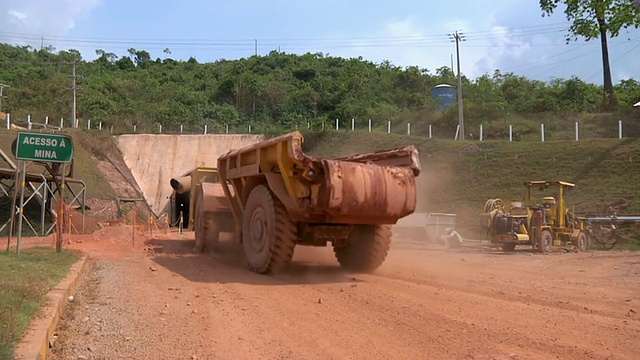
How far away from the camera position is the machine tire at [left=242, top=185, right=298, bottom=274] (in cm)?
938

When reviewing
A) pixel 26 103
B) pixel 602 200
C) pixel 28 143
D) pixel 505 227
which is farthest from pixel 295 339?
pixel 26 103

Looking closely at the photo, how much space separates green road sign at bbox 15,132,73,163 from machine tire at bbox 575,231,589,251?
16.6 m

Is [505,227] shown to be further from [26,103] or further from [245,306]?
[26,103]

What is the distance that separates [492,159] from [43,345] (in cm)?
3000

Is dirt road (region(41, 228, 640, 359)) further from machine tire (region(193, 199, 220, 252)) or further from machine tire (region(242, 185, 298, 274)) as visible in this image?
machine tire (region(193, 199, 220, 252))

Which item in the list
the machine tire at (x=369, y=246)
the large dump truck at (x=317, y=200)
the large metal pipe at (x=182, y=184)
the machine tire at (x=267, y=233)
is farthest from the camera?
the large metal pipe at (x=182, y=184)

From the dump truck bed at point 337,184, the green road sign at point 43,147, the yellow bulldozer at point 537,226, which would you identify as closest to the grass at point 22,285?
the green road sign at point 43,147

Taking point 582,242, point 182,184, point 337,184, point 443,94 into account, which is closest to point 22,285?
point 337,184

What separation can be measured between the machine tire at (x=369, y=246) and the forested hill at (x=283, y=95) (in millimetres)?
34839

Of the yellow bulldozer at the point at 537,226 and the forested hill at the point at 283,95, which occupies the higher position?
the forested hill at the point at 283,95

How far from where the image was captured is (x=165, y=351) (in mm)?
5207

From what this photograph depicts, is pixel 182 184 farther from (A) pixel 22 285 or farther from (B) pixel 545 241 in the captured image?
(B) pixel 545 241

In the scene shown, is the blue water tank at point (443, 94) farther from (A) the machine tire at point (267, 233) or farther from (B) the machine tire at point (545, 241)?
(A) the machine tire at point (267, 233)

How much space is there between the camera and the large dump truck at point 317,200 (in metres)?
8.71
